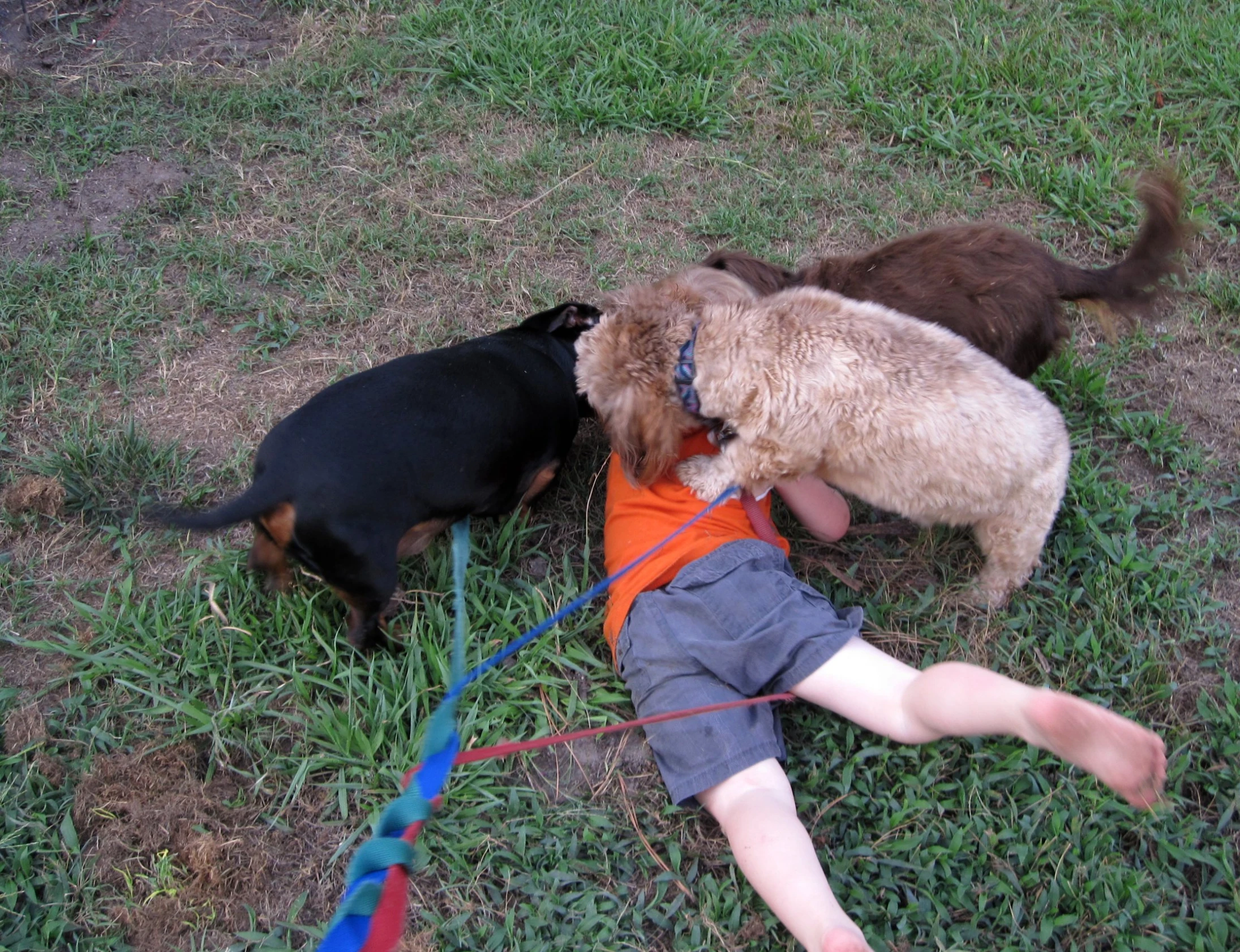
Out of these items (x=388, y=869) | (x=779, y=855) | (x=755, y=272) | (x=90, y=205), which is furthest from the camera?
(x=90, y=205)

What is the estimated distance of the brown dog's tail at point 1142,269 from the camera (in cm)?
293

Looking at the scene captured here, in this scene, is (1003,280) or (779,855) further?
(1003,280)

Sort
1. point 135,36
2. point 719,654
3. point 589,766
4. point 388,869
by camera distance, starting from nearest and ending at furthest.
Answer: point 388,869 < point 719,654 < point 589,766 < point 135,36

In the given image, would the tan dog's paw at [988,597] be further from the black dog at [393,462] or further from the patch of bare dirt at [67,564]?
the patch of bare dirt at [67,564]

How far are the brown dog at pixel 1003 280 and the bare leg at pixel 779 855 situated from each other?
1637mm

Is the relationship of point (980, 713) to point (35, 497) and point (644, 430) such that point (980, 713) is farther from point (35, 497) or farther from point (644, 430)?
point (35, 497)

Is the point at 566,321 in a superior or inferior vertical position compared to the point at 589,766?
superior

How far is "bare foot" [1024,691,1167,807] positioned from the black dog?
5.49 ft

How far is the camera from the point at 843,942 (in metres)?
1.87

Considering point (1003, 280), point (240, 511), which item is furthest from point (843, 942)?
point (1003, 280)

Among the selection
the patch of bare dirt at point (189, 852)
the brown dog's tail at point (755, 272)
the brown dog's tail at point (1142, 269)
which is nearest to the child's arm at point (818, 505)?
the brown dog's tail at point (755, 272)

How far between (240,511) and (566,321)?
4.57 ft

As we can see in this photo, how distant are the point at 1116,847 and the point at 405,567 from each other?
230cm

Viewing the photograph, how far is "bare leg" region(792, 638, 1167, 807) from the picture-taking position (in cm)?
177
